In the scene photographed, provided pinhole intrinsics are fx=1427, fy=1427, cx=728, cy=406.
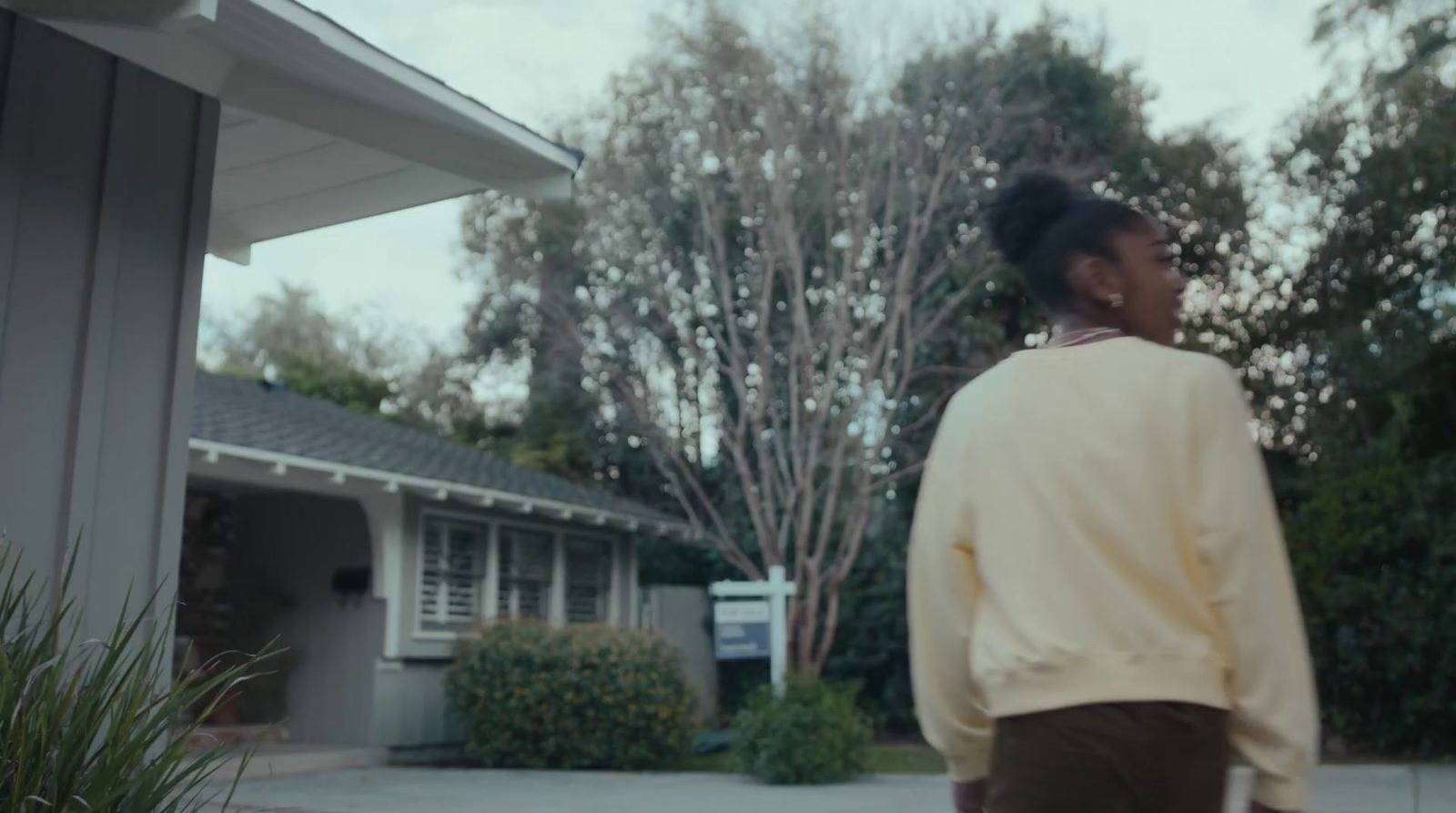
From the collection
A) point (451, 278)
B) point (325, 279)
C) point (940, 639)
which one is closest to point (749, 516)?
point (451, 278)

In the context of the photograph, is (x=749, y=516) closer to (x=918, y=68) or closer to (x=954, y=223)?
(x=954, y=223)

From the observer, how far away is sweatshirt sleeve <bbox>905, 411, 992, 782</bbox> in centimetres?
206

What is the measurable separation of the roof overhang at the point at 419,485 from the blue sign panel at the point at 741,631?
2.77 meters

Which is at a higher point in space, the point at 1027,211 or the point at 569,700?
the point at 1027,211

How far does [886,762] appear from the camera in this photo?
13086 millimetres

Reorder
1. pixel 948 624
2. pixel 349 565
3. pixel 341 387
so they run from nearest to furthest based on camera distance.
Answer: pixel 948 624, pixel 349 565, pixel 341 387

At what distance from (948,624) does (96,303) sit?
334 centimetres

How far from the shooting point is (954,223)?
15.6m

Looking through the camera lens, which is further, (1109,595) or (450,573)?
(450,573)

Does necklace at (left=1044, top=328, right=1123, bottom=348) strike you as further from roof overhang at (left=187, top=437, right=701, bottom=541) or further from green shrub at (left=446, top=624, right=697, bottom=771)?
green shrub at (left=446, top=624, right=697, bottom=771)

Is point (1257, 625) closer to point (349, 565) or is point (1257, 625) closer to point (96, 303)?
point (96, 303)

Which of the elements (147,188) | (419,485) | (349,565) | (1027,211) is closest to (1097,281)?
(1027,211)

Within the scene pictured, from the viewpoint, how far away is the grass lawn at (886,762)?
12164mm

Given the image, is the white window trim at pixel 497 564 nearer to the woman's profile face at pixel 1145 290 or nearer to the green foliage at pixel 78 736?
the green foliage at pixel 78 736
